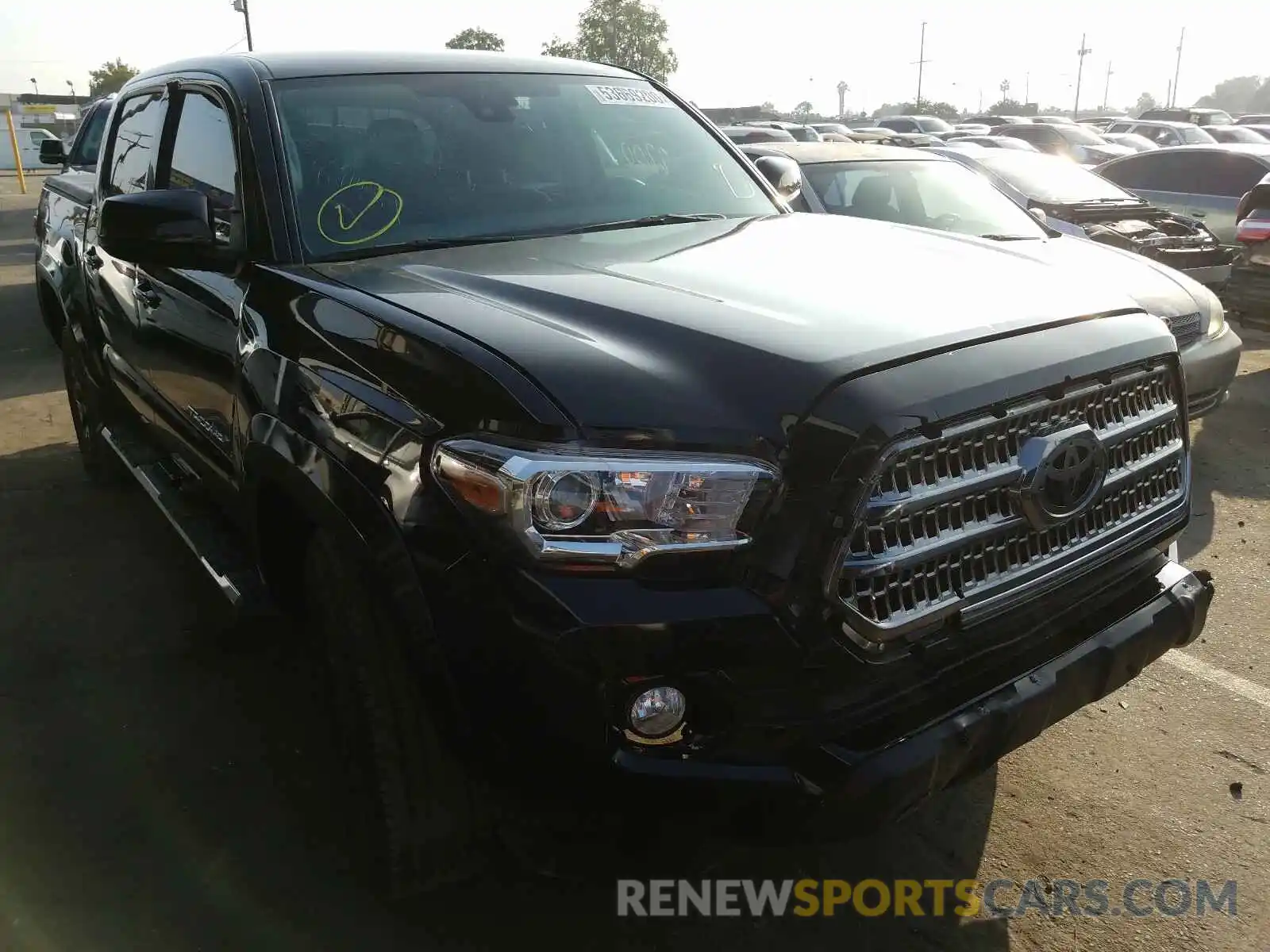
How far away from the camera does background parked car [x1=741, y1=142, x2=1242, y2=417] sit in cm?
558

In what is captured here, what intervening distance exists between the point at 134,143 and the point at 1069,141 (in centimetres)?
2295

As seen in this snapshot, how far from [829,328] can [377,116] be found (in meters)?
1.61

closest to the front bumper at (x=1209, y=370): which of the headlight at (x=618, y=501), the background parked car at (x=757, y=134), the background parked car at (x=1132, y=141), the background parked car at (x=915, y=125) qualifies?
the headlight at (x=618, y=501)

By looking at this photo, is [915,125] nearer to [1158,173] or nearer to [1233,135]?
[1233,135]

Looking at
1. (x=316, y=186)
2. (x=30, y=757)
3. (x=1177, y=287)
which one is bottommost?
(x=30, y=757)

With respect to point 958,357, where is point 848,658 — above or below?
below

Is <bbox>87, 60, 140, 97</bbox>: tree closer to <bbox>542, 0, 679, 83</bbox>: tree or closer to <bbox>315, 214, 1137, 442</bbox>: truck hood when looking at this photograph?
<bbox>542, 0, 679, 83</bbox>: tree

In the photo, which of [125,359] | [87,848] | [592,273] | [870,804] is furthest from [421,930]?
[125,359]

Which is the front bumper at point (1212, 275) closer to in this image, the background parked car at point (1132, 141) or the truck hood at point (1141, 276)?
the truck hood at point (1141, 276)

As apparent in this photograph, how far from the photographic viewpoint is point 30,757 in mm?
3184

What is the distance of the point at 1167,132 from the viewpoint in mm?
26641

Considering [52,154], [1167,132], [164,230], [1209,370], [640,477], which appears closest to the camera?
[640,477]

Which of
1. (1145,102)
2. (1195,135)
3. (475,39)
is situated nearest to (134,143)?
(1195,135)

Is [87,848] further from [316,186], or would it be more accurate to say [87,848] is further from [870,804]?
[870,804]
